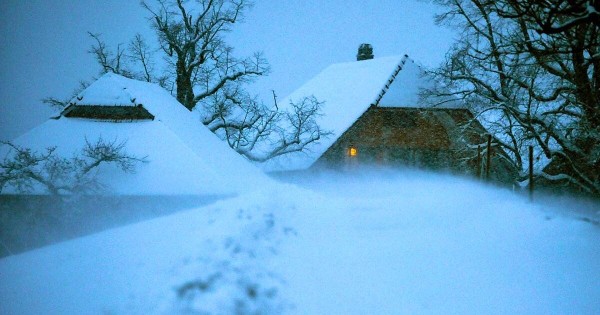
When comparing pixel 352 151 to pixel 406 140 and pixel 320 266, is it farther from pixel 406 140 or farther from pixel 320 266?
pixel 320 266

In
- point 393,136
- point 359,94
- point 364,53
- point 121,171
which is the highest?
point 364,53

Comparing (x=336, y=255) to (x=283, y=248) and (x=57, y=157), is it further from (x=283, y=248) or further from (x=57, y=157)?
(x=57, y=157)

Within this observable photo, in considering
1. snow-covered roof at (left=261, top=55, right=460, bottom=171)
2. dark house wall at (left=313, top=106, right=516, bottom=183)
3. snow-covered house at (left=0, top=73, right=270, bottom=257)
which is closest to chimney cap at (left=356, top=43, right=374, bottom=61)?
snow-covered roof at (left=261, top=55, right=460, bottom=171)

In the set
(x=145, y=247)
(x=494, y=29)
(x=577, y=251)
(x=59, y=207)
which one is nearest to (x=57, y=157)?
(x=59, y=207)

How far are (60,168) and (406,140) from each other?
13.3 meters

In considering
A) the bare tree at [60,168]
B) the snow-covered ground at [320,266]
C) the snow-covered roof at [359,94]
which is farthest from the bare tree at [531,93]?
the bare tree at [60,168]

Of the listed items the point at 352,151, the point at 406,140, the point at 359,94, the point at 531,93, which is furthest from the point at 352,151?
the point at 531,93

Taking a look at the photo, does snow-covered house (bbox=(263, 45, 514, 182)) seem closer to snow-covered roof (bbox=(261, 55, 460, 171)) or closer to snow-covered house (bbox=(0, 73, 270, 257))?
snow-covered roof (bbox=(261, 55, 460, 171))

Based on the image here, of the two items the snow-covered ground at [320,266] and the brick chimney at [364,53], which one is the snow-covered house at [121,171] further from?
the brick chimney at [364,53]

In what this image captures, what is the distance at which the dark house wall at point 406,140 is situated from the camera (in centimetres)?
1775

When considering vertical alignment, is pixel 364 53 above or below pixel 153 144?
above

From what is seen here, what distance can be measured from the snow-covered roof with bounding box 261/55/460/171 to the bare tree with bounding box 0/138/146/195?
8021 millimetres

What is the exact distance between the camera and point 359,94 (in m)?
19.4

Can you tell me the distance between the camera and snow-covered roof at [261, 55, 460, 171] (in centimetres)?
1702
